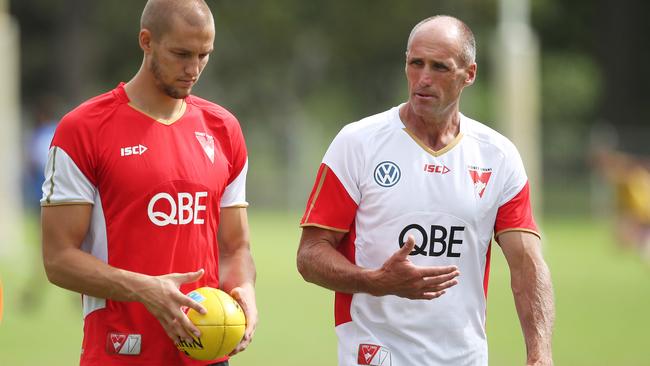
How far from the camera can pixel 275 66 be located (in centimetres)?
5900

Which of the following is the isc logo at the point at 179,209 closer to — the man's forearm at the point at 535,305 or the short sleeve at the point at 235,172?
the short sleeve at the point at 235,172

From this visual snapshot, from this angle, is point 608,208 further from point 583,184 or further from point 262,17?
point 262,17

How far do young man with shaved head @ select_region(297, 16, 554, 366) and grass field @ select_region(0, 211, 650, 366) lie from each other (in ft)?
22.9

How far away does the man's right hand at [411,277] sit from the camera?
5.75 meters

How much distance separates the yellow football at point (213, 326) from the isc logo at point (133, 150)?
70 centimetres

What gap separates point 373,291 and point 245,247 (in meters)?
0.83

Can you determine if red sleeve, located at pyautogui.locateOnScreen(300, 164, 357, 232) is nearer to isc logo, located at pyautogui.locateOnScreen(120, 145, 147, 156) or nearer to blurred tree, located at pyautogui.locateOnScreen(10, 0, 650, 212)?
isc logo, located at pyautogui.locateOnScreen(120, 145, 147, 156)

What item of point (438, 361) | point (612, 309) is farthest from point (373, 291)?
point (612, 309)

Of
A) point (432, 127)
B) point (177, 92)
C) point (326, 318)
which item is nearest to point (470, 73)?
point (432, 127)

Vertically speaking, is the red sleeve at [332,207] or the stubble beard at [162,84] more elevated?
the stubble beard at [162,84]

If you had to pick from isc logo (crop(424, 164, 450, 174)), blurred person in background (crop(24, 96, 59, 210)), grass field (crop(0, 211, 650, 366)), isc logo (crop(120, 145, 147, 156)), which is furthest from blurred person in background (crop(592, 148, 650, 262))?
isc logo (crop(120, 145, 147, 156))

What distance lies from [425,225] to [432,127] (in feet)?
1.72

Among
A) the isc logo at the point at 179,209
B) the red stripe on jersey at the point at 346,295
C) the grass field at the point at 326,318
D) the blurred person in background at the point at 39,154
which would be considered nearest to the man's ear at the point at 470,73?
the red stripe on jersey at the point at 346,295

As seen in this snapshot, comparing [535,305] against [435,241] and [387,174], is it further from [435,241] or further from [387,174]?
[387,174]
